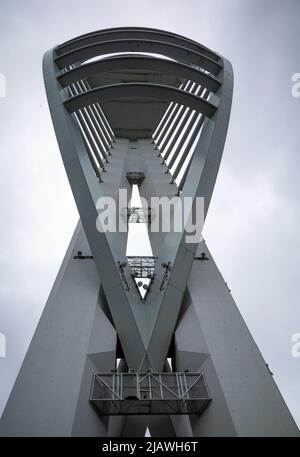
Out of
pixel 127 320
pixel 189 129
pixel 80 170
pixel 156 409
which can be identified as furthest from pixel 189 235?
pixel 189 129

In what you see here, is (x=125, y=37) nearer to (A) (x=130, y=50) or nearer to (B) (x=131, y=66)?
(A) (x=130, y=50)

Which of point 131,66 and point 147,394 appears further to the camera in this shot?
point 131,66

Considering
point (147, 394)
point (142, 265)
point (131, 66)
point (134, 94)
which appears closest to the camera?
point (147, 394)

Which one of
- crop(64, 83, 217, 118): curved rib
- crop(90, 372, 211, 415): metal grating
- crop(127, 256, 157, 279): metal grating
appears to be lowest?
crop(90, 372, 211, 415): metal grating

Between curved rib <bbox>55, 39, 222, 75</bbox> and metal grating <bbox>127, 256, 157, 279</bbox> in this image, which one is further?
curved rib <bbox>55, 39, 222, 75</bbox>

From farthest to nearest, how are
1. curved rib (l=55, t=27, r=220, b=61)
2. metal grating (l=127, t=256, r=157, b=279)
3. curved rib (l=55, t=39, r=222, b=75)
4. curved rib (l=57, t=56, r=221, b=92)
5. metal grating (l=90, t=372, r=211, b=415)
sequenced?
curved rib (l=55, t=27, r=220, b=61)
curved rib (l=55, t=39, r=222, b=75)
metal grating (l=127, t=256, r=157, b=279)
curved rib (l=57, t=56, r=221, b=92)
metal grating (l=90, t=372, r=211, b=415)

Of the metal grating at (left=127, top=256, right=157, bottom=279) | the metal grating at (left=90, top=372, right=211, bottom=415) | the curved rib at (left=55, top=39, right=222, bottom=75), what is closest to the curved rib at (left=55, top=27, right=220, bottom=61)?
the curved rib at (left=55, top=39, right=222, bottom=75)

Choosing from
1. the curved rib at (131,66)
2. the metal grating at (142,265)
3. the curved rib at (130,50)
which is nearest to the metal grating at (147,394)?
the metal grating at (142,265)

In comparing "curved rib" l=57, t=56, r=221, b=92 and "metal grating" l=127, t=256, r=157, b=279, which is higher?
"curved rib" l=57, t=56, r=221, b=92

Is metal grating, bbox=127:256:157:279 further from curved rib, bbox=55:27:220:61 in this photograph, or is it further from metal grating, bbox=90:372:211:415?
curved rib, bbox=55:27:220:61

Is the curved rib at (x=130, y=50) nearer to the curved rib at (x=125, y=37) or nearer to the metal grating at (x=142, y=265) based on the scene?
the curved rib at (x=125, y=37)

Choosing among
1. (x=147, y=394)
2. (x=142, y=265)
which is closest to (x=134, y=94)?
(x=142, y=265)

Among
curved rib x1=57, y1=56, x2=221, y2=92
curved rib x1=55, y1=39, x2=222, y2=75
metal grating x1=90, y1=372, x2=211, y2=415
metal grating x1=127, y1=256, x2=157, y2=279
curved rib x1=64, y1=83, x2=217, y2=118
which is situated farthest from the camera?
curved rib x1=55, y1=39, x2=222, y2=75

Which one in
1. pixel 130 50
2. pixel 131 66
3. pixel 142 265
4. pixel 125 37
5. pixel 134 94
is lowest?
pixel 142 265
